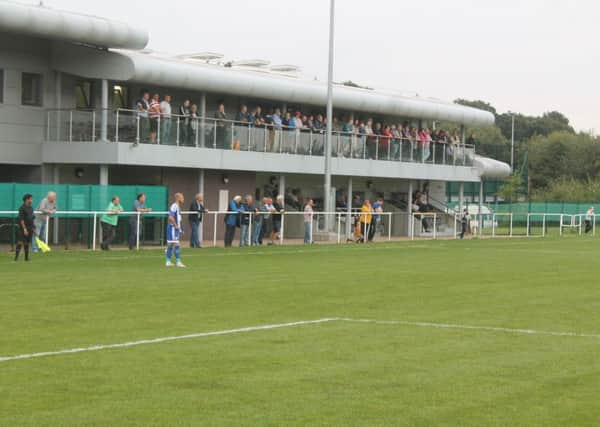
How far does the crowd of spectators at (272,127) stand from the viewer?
40.1 m

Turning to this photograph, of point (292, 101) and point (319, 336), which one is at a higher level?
point (292, 101)

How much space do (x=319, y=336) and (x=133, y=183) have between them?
29.5 m

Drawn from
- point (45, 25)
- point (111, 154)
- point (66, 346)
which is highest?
point (45, 25)

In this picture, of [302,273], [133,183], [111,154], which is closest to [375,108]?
[133,183]

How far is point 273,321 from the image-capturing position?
15719 millimetres

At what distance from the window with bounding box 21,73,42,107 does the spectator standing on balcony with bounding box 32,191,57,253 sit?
862 centimetres

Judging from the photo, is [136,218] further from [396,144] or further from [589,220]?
[589,220]

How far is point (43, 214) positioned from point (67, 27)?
7.46m

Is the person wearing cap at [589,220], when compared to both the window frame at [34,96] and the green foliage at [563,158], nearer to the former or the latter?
the window frame at [34,96]

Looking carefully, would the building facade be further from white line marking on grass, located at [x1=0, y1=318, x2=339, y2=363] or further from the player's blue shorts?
white line marking on grass, located at [x1=0, y1=318, x2=339, y2=363]

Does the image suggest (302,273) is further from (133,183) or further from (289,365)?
(133,183)

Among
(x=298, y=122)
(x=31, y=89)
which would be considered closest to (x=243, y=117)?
(x=298, y=122)

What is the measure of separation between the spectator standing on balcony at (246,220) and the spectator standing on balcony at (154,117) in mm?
4009

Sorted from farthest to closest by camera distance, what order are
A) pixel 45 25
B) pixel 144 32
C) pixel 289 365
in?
1. pixel 144 32
2. pixel 45 25
3. pixel 289 365
